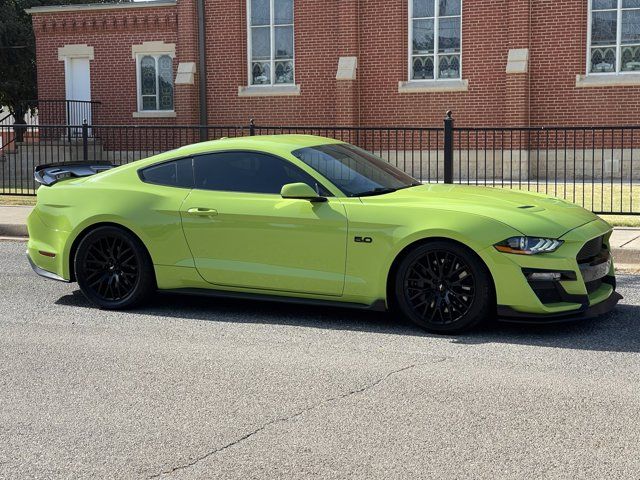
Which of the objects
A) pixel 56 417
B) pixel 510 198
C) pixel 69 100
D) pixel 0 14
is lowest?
pixel 56 417

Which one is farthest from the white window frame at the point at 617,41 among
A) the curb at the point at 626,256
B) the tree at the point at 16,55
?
the tree at the point at 16,55

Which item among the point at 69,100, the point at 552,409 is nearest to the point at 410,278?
the point at 552,409

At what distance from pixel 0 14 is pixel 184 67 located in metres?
11.3

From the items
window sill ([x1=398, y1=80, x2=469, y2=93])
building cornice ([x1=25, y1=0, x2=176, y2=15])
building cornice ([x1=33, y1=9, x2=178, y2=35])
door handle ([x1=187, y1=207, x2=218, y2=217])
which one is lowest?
door handle ([x1=187, y1=207, x2=218, y2=217])

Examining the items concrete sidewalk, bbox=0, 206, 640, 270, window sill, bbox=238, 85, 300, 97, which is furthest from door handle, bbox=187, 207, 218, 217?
window sill, bbox=238, 85, 300, 97

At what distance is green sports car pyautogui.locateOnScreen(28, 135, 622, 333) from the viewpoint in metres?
6.91

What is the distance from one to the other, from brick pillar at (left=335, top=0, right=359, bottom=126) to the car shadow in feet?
49.3

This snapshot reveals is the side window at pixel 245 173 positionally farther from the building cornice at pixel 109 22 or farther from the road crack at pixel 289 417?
the building cornice at pixel 109 22

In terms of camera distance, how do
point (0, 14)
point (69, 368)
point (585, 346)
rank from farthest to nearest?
point (0, 14) < point (585, 346) < point (69, 368)

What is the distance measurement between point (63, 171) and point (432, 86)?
50.2 ft

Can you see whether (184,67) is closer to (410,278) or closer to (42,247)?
(42,247)

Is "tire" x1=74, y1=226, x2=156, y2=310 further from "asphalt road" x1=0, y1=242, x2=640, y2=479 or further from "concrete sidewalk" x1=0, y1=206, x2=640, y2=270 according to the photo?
"concrete sidewalk" x1=0, y1=206, x2=640, y2=270

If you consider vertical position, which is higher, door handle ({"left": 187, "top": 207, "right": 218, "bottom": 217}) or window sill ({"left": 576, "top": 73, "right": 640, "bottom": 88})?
window sill ({"left": 576, "top": 73, "right": 640, "bottom": 88})

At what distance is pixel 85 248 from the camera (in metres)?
8.15
